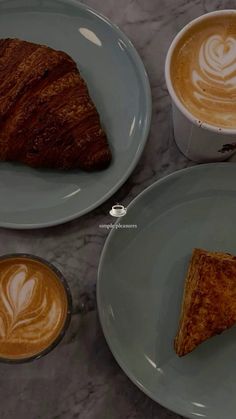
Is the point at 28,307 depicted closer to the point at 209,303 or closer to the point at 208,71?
the point at 209,303

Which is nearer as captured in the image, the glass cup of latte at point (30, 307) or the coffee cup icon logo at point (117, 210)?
the glass cup of latte at point (30, 307)

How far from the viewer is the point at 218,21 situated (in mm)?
1098

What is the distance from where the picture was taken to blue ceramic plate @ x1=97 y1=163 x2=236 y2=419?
1167mm

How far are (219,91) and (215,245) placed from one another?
1.08ft

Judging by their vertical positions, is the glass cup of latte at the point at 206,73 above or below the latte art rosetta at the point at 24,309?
above

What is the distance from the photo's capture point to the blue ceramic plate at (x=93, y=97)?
1.23 meters

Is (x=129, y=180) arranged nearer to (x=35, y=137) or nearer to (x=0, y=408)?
(x=35, y=137)

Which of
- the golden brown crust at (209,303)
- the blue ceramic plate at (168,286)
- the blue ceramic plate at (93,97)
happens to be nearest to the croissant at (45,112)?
the blue ceramic plate at (93,97)

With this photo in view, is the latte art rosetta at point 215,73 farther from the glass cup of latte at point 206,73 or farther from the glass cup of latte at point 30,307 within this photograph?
the glass cup of latte at point 30,307

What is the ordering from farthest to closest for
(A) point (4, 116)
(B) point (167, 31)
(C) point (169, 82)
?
(B) point (167, 31)
(A) point (4, 116)
(C) point (169, 82)

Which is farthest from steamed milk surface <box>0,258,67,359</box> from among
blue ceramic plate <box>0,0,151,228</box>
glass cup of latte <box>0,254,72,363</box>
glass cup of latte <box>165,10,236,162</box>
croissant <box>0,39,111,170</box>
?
glass cup of latte <box>165,10,236,162</box>

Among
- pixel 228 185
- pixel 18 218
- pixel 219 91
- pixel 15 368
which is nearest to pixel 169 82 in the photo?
pixel 219 91

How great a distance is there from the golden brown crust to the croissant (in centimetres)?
32

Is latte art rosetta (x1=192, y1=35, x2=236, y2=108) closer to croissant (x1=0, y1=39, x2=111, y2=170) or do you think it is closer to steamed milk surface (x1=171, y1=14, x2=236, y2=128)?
steamed milk surface (x1=171, y1=14, x2=236, y2=128)
